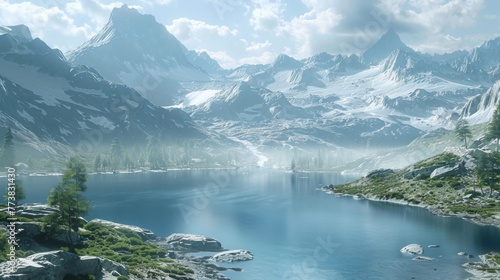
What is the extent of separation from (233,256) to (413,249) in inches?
1429

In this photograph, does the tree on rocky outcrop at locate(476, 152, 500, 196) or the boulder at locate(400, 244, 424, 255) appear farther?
the tree on rocky outcrop at locate(476, 152, 500, 196)

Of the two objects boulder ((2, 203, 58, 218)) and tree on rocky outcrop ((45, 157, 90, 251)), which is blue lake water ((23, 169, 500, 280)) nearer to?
tree on rocky outcrop ((45, 157, 90, 251))

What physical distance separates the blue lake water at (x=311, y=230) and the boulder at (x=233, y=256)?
211 centimetres

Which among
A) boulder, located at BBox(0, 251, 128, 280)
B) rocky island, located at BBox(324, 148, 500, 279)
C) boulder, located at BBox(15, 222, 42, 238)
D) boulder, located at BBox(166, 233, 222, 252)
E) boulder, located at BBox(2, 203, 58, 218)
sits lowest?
boulder, located at BBox(166, 233, 222, 252)

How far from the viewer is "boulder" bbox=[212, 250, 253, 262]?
7738cm

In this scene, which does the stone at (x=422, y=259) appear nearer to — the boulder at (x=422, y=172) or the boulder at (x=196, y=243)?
the boulder at (x=196, y=243)

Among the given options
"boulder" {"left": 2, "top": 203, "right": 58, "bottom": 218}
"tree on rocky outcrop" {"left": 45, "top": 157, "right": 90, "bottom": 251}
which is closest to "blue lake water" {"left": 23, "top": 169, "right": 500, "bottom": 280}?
"tree on rocky outcrop" {"left": 45, "top": 157, "right": 90, "bottom": 251}

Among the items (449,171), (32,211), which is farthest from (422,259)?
(449,171)

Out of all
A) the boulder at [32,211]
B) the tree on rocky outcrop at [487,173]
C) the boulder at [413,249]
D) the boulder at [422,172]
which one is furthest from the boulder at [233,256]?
the boulder at [422,172]

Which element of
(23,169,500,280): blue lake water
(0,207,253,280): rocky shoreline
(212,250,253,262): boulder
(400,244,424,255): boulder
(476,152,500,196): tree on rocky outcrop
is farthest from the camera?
(476,152,500,196): tree on rocky outcrop

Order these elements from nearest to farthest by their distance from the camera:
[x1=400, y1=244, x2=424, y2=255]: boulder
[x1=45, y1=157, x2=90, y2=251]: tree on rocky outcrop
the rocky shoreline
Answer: the rocky shoreline, [x1=45, y1=157, x2=90, y2=251]: tree on rocky outcrop, [x1=400, y1=244, x2=424, y2=255]: boulder

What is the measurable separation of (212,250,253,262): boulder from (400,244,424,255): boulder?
3137 cm

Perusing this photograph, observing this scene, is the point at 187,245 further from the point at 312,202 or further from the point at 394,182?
the point at 394,182

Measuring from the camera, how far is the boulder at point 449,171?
497 feet
